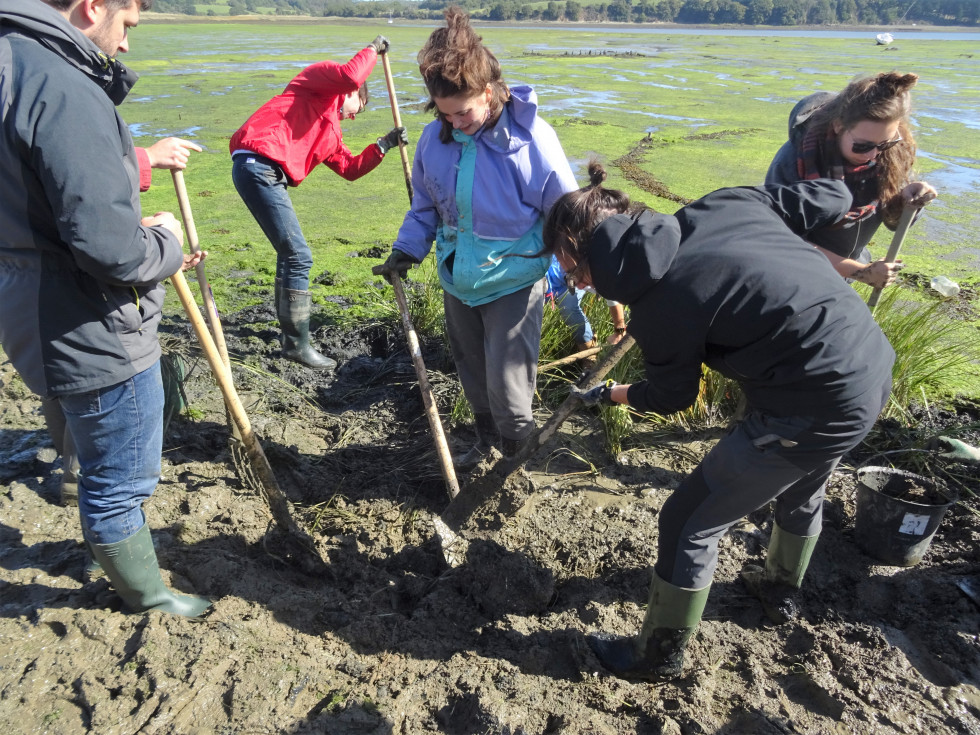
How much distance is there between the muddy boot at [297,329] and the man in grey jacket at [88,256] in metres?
1.93

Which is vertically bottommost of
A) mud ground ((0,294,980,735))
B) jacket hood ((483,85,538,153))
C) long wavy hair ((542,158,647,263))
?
mud ground ((0,294,980,735))

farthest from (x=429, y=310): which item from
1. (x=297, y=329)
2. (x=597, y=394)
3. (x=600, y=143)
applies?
(x=600, y=143)

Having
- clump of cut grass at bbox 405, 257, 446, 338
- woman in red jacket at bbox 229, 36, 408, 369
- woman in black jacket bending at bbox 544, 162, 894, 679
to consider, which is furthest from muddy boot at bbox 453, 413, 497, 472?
woman in red jacket at bbox 229, 36, 408, 369

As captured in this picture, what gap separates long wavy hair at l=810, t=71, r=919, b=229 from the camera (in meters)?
2.46

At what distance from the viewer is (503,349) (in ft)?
8.97

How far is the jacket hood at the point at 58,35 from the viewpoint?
5.09 feet

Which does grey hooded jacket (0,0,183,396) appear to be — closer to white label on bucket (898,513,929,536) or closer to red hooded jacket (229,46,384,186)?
red hooded jacket (229,46,384,186)

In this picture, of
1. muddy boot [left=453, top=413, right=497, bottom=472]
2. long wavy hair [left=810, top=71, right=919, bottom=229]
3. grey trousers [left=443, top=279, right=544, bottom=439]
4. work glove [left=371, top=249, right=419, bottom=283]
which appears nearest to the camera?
long wavy hair [left=810, top=71, right=919, bottom=229]

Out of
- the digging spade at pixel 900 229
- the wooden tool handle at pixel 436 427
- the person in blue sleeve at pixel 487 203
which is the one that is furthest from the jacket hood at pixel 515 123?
the digging spade at pixel 900 229

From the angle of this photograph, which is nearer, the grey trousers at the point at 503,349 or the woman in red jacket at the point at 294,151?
the grey trousers at the point at 503,349

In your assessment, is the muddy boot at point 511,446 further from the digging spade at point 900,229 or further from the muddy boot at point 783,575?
the digging spade at point 900,229

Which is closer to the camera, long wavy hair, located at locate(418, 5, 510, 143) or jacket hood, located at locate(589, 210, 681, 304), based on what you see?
jacket hood, located at locate(589, 210, 681, 304)

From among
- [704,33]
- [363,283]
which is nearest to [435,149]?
[363,283]

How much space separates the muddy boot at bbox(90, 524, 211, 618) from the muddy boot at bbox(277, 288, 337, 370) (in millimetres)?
1926
